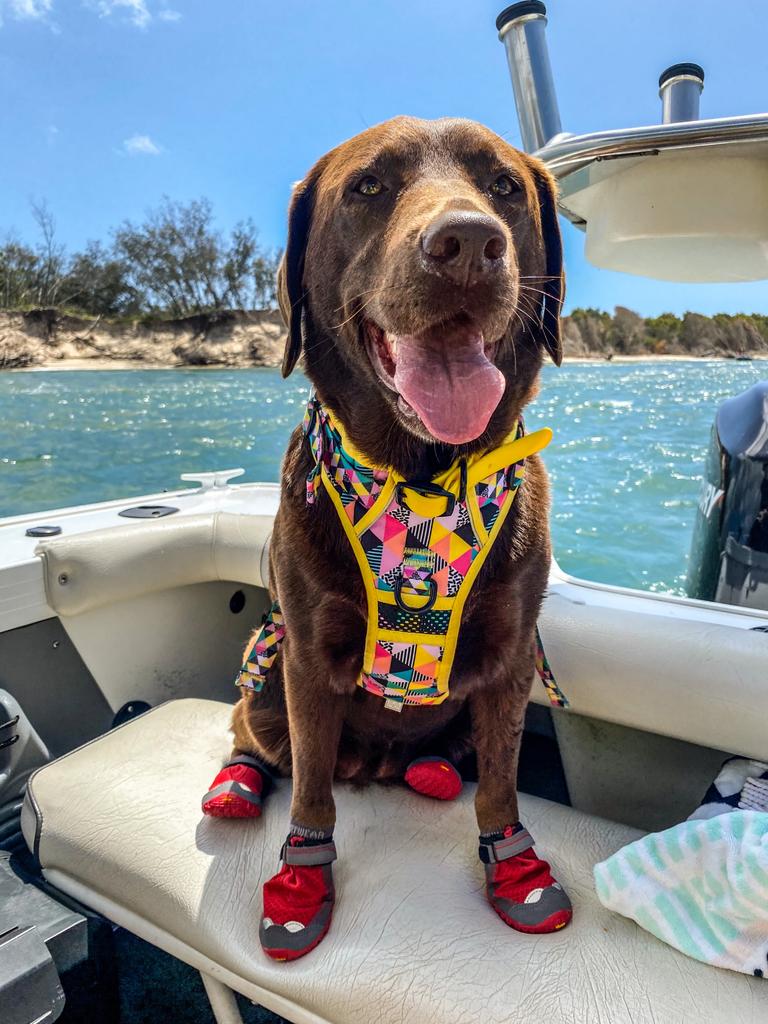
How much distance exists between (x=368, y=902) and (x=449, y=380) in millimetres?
1010

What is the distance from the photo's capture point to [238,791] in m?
1.58

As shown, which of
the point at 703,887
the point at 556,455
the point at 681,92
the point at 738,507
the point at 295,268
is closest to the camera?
the point at 703,887

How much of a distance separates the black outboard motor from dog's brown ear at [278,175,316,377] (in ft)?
4.36

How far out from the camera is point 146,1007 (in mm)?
1630

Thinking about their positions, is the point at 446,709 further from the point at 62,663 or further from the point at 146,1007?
the point at 62,663

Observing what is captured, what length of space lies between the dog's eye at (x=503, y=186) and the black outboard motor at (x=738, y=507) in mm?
1070

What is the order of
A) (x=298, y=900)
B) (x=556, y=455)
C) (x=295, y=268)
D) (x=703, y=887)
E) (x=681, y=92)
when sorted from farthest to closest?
(x=556, y=455) < (x=681, y=92) < (x=295, y=268) < (x=298, y=900) < (x=703, y=887)

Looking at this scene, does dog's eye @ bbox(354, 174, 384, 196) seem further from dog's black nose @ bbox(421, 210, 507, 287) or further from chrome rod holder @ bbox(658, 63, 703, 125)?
chrome rod holder @ bbox(658, 63, 703, 125)

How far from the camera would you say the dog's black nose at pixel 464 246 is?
1.03 m

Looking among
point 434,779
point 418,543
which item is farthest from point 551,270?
point 434,779

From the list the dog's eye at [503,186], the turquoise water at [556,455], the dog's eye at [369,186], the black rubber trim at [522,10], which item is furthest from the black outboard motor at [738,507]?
the dog's eye at [369,186]

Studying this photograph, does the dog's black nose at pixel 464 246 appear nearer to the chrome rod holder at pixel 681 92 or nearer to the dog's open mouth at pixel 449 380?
the dog's open mouth at pixel 449 380

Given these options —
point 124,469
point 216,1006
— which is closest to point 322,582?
point 216,1006

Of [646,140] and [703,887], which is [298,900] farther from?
[646,140]
